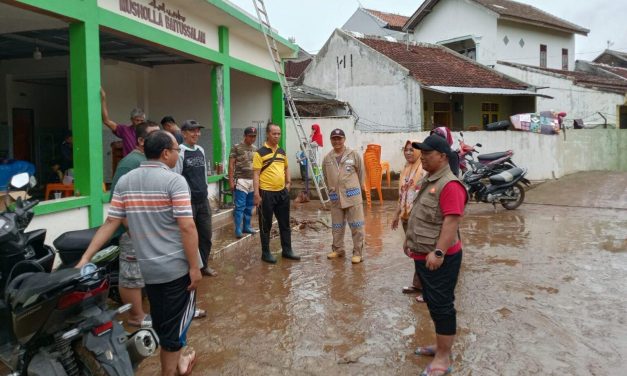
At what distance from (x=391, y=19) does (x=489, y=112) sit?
11911 millimetres

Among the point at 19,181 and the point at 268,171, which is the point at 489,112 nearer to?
the point at 268,171

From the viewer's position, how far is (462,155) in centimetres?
1154

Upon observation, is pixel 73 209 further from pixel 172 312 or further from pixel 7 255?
pixel 172 312

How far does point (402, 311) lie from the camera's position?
4742 mm

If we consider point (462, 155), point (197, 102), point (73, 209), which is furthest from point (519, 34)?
point (73, 209)

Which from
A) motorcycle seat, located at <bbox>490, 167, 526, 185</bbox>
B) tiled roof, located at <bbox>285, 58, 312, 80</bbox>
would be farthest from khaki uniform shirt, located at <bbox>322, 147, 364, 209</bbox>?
tiled roof, located at <bbox>285, 58, 312, 80</bbox>

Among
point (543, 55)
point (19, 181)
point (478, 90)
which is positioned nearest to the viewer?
point (19, 181)

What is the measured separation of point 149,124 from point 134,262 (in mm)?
1154

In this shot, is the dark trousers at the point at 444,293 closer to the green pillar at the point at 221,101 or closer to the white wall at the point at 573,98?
the green pillar at the point at 221,101

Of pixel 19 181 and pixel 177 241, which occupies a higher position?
pixel 19 181

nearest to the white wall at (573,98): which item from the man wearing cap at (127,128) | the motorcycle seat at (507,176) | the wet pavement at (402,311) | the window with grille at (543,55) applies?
the window with grille at (543,55)

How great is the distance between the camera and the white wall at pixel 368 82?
19062 mm

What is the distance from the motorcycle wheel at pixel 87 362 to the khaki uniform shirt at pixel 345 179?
12.6 ft

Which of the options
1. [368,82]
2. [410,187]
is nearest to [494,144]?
[368,82]
